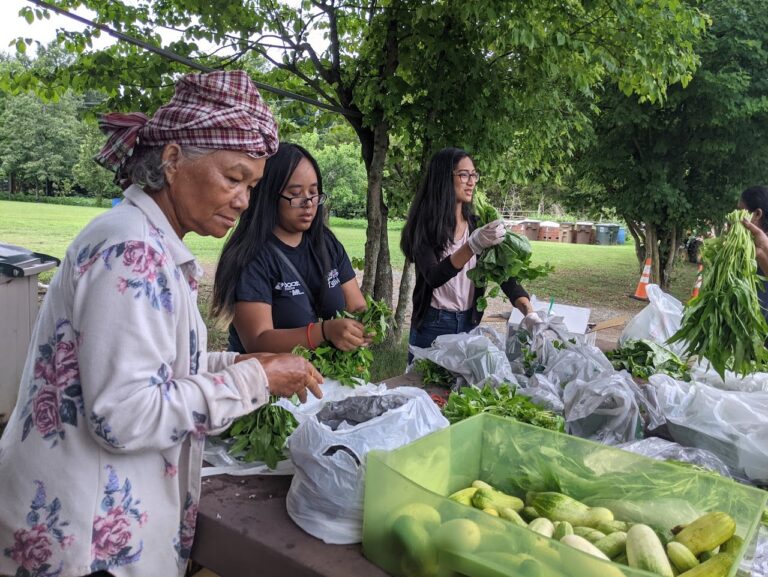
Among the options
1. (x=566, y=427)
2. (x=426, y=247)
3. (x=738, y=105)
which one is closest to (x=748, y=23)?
(x=738, y=105)

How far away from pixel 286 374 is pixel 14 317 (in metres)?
4.19

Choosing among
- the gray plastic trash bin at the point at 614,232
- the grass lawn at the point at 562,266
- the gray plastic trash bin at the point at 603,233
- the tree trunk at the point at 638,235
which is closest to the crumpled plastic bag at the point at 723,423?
the grass lawn at the point at 562,266

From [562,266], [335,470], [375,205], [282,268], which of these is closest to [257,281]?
[282,268]

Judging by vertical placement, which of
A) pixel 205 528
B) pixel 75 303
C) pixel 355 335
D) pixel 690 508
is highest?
pixel 75 303

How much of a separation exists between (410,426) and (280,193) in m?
1.26

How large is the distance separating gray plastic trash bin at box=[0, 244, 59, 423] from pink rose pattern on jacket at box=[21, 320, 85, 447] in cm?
395

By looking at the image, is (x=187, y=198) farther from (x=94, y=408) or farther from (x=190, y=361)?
(x=94, y=408)

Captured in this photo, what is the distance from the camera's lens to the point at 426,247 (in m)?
3.60

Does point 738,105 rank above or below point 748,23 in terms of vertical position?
below

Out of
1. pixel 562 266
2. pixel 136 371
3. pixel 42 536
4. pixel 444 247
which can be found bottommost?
pixel 562 266

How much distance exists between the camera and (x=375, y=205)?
5832 mm

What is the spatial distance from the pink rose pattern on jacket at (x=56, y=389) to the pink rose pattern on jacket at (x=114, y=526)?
0.48ft

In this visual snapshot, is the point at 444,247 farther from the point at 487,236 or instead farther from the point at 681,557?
the point at 681,557

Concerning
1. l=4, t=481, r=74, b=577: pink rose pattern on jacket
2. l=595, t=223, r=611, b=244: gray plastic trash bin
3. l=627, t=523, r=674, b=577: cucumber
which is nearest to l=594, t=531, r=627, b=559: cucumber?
l=627, t=523, r=674, b=577: cucumber
